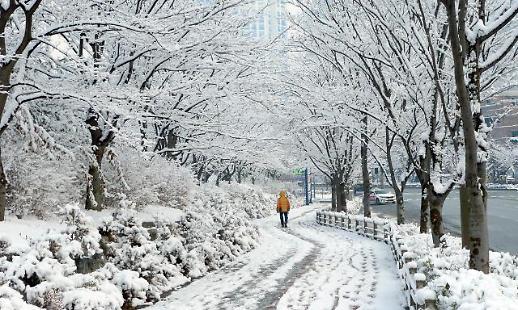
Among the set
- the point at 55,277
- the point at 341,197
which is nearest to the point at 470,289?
the point at 55,277

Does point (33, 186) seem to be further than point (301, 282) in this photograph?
No

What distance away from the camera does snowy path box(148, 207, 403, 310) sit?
339 inches

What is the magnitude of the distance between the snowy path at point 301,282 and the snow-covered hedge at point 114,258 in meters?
0.54

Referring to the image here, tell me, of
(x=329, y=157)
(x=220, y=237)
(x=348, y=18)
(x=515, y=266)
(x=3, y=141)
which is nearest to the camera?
(x=515, y=266)

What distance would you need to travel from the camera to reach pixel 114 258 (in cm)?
964

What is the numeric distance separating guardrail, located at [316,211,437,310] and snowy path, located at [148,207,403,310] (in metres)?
0.41

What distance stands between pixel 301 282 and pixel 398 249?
252 cm

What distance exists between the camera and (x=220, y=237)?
→ 15578 mm

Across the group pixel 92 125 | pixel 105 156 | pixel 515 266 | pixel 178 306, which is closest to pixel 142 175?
pixel 105 156

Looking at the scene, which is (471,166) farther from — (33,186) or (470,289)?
(33,186)

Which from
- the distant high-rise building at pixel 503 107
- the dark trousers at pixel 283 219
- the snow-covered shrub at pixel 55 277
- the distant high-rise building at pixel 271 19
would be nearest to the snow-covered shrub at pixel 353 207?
the dark trousers at pixel 283 219

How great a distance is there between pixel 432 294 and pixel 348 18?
9817mm

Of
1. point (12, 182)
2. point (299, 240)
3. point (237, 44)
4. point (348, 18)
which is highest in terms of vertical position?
point (348, 18)

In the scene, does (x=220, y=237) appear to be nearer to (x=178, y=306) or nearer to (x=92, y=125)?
(x=92, y=125)
